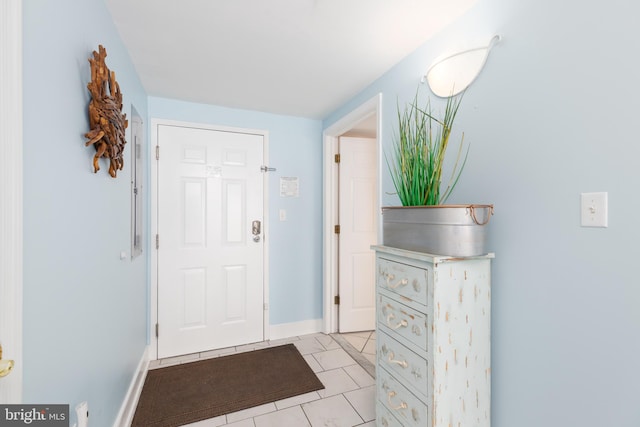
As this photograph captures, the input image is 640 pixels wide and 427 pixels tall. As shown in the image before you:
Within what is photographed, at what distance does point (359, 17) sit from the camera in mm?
1425

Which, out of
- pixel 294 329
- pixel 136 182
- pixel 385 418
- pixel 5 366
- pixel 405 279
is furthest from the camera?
pixel 294 329

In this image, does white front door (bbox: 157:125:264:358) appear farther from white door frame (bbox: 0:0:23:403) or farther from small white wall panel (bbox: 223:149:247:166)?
white door frame (bbox: 0:0:23:403)

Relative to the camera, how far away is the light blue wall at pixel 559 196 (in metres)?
0.86

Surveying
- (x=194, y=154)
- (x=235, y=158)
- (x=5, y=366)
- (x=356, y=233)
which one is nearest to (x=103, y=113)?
(x=5, y=366)

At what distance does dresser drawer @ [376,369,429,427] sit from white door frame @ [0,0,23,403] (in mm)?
1305

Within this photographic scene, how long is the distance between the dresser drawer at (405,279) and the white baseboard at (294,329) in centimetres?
168

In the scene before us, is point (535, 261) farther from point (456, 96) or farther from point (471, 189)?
point (456, 96)

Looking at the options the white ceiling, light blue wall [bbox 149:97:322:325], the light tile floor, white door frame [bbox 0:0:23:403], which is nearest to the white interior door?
light blue wall [bbox 149:97:322:325]

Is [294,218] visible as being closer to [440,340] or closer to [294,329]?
[294,329]

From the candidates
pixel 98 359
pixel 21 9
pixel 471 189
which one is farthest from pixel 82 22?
pixel 471 189

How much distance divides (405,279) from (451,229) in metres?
0.31

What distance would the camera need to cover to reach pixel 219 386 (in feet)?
6.47

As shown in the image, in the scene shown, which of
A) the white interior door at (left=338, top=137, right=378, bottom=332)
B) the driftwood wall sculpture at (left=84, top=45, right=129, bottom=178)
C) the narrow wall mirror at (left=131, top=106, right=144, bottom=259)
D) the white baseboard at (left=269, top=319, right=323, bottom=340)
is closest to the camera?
the driftwood wall sculpture at (left=84, top=45, right=129, bottom=178)

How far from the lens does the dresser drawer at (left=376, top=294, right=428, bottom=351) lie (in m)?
1.16
